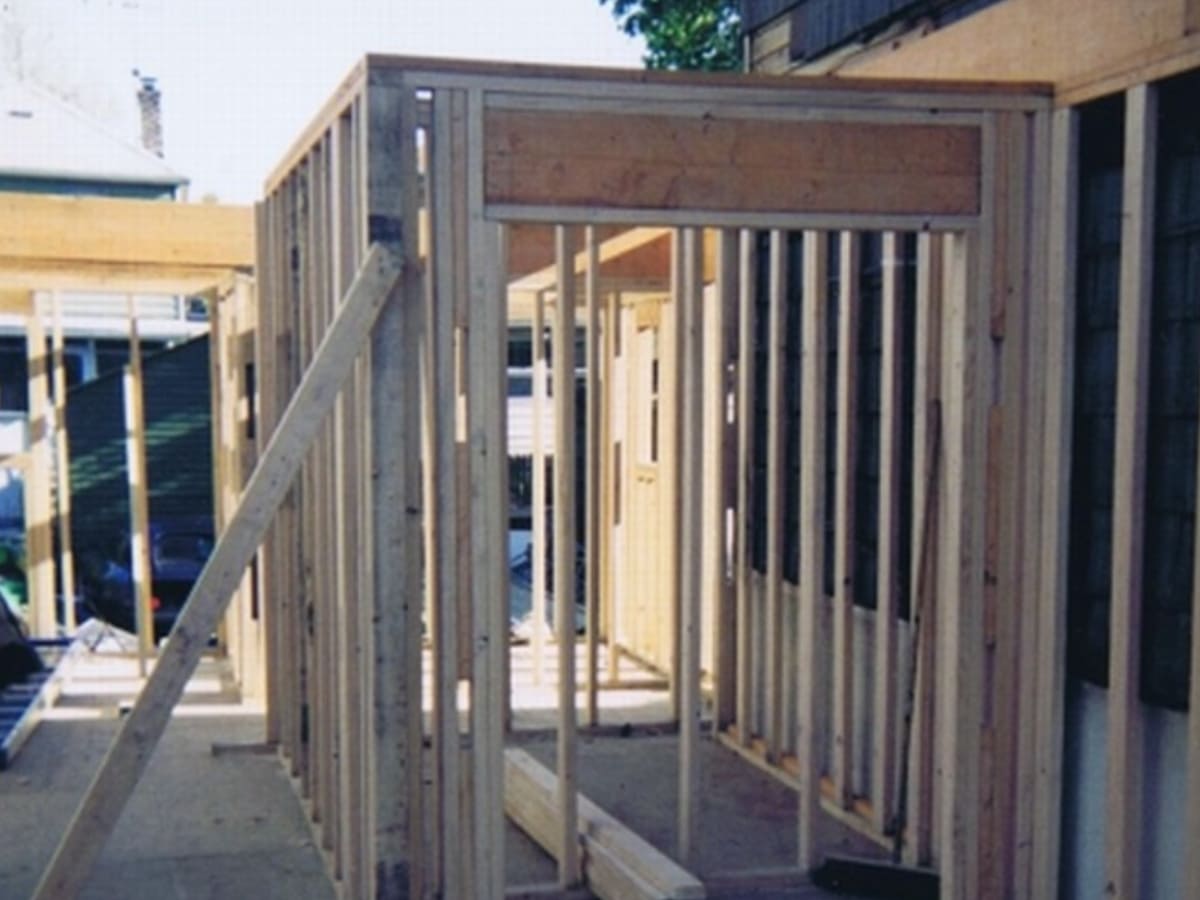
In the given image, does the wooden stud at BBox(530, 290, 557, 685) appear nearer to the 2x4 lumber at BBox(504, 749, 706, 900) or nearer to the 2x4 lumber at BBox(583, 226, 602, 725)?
the 2x4 lumber at BBox(583, 226, 602, 725)

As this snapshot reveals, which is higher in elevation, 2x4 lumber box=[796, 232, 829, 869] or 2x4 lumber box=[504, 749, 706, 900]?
2x4 lumber box=[796, 232, 829, 869]

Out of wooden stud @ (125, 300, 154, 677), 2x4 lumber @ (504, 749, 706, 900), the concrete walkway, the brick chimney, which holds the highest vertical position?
the brick chimney

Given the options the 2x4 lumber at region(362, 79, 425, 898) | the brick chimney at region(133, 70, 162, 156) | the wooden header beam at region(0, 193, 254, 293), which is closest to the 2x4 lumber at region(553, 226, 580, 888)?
the 2x4 lumber at region(362, 79, 425, 898)

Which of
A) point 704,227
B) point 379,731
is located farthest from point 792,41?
point 379,731

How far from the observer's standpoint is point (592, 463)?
22.5 feet

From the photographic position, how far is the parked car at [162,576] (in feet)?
35.1

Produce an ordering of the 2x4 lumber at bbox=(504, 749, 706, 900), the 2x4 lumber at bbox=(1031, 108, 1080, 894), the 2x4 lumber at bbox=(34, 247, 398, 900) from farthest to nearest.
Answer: the 2x4 lumber at bbox=(504, 749, 706, 900)
the 2x4 lumber at bbox=(1031, 108, 1080, 894)
the 2x4 lumber at bbox=(34, 247, 398, 900)

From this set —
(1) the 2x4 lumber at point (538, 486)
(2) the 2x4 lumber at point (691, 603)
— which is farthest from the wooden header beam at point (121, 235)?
(2) the 2x4 lumber at point (691, 603)

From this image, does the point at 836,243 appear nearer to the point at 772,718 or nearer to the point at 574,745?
the point at 772,718

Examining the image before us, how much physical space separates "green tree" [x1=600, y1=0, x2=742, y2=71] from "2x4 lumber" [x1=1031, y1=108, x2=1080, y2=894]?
10.2 m

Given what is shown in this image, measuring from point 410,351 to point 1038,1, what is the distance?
7.06 feet

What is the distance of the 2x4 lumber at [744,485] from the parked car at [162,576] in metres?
5.67

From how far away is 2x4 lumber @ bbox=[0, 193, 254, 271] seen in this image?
6.91 metres

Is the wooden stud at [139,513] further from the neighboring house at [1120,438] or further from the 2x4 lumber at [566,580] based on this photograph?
the neighboring house at [1120,438]
